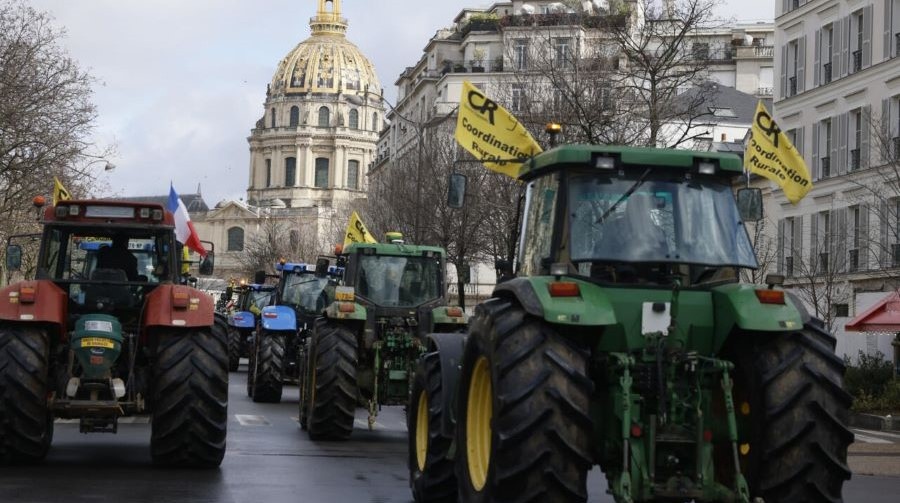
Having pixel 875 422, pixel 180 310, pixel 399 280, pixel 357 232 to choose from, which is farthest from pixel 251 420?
pixel 357 232

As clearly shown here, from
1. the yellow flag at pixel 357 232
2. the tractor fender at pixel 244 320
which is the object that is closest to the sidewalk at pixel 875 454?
the yellow flag at pixel 357 232

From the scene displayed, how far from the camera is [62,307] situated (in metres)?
15.1

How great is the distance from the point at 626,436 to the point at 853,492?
21.4ft

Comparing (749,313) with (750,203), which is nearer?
(749,313)

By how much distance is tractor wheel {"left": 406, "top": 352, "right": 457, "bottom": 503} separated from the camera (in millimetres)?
11805

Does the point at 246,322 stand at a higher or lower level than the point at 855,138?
lower

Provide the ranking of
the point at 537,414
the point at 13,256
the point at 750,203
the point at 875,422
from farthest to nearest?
1. the point at 875,422
2. the point at 13,256
3. the point at 750,203
4. the point at 537,414

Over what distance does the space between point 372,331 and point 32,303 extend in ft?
22.8

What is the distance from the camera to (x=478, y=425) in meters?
10.4

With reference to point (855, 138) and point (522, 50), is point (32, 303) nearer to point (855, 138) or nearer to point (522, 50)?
point (855, 138)

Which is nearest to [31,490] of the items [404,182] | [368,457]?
[368,457]

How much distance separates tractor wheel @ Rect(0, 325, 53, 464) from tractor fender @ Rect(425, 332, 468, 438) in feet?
13.4

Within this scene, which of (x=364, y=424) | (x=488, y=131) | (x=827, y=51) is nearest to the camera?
(x=488, y=131)

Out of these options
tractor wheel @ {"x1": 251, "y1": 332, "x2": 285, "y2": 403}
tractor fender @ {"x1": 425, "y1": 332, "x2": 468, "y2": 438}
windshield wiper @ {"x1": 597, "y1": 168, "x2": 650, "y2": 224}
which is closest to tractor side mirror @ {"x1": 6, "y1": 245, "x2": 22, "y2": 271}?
tractor fender @ {"x1": 425, "y1": 332, "x2": 468, "y2": 438}
